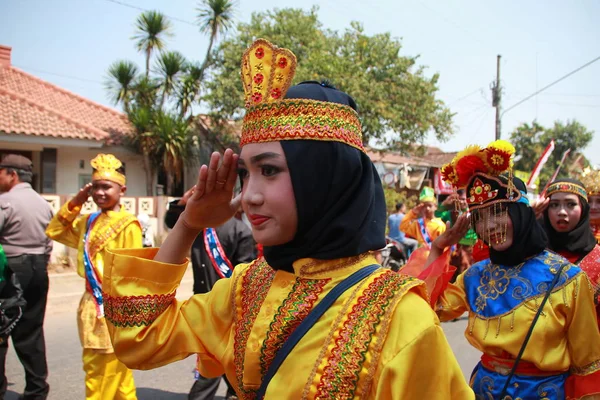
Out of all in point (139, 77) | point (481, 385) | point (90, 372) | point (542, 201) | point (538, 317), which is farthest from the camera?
point (139, 77)

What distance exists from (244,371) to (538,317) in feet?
5.46

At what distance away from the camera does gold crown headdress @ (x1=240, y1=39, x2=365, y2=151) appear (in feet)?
4.73

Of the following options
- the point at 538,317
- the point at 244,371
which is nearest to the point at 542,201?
the point at 538,317

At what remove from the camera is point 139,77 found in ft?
56.9

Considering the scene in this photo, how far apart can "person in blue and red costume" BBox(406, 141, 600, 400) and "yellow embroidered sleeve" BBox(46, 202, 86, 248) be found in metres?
3.28

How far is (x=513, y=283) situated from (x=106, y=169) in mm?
3295

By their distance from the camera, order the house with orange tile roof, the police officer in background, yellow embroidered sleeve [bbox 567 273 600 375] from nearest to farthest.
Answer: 1. yellow embroidered sleeve [bbox 567 273 600 375]
2. the police officer in background
3. the house with orange tile roof

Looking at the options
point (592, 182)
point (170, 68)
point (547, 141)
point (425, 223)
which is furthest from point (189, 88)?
point (547, 141)

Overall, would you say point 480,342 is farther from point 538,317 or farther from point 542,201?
point 542,201

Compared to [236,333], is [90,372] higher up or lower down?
lower down

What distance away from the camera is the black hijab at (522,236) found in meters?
2.67

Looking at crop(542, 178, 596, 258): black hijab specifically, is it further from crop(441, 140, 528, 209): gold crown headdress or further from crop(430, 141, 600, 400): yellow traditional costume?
crop(441, 140, 528, 209): gold crown headdress

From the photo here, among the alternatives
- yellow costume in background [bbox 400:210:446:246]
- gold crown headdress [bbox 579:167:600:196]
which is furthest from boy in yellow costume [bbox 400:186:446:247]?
gold crown headdress [bbox 579:167:600:196]

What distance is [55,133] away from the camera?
13219mm
